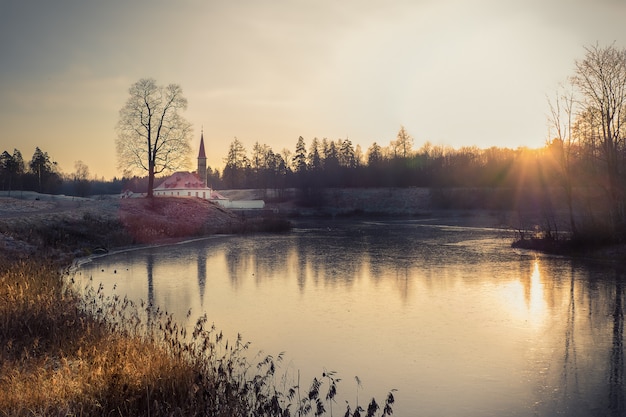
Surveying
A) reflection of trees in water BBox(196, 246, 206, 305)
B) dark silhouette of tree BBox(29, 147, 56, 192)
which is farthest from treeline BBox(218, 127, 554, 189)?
reflection of trees in water BBox(196, 246, 206, 305)

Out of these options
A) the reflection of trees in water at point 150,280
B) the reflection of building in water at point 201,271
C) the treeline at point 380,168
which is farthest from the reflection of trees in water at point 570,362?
the treeline at point 380,168

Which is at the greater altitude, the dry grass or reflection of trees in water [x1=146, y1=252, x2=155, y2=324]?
the dry grass

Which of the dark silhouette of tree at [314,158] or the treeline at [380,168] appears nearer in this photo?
the treeline at [380,168]

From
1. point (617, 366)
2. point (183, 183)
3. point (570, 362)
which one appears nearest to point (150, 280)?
point (570, 362)

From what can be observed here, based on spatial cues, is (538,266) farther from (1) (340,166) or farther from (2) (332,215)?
(1) (340,166)

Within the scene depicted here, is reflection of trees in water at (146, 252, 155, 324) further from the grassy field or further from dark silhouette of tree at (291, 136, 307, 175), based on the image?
dark silhouette of tree at (291, 136, 307, 175)

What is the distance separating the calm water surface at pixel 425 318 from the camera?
8.35m

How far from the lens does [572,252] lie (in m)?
27.6

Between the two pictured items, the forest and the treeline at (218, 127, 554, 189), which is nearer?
the forest

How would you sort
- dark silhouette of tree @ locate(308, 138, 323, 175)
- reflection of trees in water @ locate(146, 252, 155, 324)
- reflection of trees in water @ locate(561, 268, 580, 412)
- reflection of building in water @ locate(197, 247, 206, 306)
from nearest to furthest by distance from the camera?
reflection of trees in water @ locate(561, 268, 580, 412), reflection of trees in water @ locate(146, 252, 155, 324), reflection of building in water @ locate(197, 247, 206, 306), dark silhouette of tree @ locate(308, 138, 323, 175)

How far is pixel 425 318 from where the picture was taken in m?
13.4

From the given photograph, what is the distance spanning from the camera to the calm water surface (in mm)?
8352

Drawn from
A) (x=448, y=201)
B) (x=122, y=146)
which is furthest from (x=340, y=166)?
(x=122, y=146)

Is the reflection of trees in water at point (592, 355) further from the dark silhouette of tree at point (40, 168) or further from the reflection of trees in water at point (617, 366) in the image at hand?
the dark silhouette of tree at point (40, 168)
